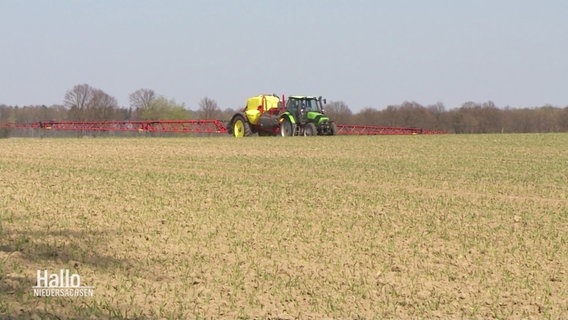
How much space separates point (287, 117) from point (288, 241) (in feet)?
77.1

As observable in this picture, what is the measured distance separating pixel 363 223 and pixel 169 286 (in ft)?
13.4

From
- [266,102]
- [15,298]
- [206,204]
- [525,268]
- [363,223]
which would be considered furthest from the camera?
[266,102]

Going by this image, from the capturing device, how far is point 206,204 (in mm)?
11680

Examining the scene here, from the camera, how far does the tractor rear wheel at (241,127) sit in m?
33.8

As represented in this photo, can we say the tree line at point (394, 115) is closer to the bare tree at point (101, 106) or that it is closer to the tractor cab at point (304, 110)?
the bare tree at point (101, 106)

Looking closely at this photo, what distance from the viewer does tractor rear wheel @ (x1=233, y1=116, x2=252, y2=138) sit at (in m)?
33.8

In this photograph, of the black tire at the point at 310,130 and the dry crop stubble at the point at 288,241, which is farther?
the black tire at the point at 310,130

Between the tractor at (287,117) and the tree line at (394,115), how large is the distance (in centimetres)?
4281

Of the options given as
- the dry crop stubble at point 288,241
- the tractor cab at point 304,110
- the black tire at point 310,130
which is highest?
the tractor cab at point 304,110

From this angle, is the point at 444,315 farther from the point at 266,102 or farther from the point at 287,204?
the point at 266,102

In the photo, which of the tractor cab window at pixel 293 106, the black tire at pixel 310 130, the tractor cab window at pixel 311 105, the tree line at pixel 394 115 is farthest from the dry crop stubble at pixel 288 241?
the tree line at pixel 394 115

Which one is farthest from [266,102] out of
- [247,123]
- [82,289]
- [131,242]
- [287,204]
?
[82,289]

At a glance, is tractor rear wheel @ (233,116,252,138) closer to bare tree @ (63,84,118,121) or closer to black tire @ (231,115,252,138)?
black tire @ (231,115,252,138)

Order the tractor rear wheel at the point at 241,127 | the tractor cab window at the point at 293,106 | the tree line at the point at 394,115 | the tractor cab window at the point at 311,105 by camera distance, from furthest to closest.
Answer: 1. the tree line at the point at 394,115
2. the tractor rear wheel at the point at 241,127
3. the tractor cab window at the point at 311,105
4. the tractor cab window at the point at 293,106
